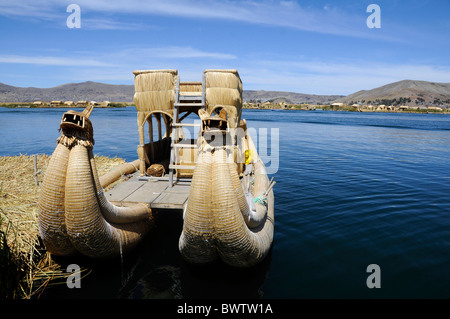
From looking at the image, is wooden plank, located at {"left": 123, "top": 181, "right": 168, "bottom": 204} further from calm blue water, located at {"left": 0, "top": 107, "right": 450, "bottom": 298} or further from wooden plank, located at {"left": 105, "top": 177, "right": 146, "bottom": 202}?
calm blue water, located at {"left": 0, "top": 107, "right": 450, "bottom": 298}

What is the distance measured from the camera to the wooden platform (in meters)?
6.69

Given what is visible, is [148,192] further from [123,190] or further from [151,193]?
[123,190]

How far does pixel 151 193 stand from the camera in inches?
293

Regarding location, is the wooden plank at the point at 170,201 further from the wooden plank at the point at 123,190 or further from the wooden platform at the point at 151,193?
the wooden plank at the point at 123,190

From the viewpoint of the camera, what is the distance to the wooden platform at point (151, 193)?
6693 mm

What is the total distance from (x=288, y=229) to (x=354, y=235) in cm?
189

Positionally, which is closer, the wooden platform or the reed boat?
the reed boat
